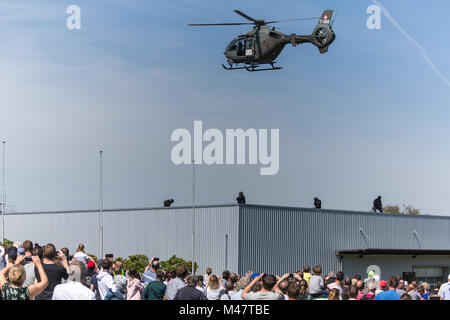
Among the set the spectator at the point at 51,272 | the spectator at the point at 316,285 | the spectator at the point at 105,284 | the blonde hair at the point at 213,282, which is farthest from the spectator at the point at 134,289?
the spectator at the point at 316,285

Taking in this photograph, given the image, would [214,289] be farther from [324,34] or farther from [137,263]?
[137,263]

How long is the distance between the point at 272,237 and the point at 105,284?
92.0ft

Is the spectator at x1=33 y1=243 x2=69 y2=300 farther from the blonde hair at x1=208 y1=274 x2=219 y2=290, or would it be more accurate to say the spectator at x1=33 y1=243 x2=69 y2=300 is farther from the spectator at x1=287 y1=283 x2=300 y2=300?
the spectator at x1=287 y1=283 x2=300 y2=300

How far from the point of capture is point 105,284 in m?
14.6

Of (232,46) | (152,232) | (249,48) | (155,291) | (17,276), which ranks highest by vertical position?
(232,46)

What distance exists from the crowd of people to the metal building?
75.6ft

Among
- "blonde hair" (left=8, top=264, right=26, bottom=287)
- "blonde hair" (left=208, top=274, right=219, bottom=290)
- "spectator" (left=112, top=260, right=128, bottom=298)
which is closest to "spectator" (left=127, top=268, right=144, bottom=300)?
"spectator" (left=112, top=260, right=128, bottom=298)

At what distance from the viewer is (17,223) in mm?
Result: 59312

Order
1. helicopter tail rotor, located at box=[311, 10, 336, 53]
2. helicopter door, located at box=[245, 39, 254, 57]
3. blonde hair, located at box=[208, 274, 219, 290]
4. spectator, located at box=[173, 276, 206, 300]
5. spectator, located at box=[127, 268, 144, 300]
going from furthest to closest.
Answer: helicopter door, located at box=[245, 39, 254, 57], helicopter tail rotor, located at box=[311, 10, 336, 53], spectator, located at box=[127, 268, 144, 300], blonde hair, located at box=[208, 274, 219, 290], spectator, located at box=[173, 276, 206, 300]

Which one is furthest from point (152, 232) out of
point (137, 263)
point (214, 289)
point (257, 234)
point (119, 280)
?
point (214, 289)

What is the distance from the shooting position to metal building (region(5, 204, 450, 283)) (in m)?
41.3

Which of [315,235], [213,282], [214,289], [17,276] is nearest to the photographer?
[17,276]

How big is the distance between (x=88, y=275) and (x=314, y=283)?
4.92 metres
